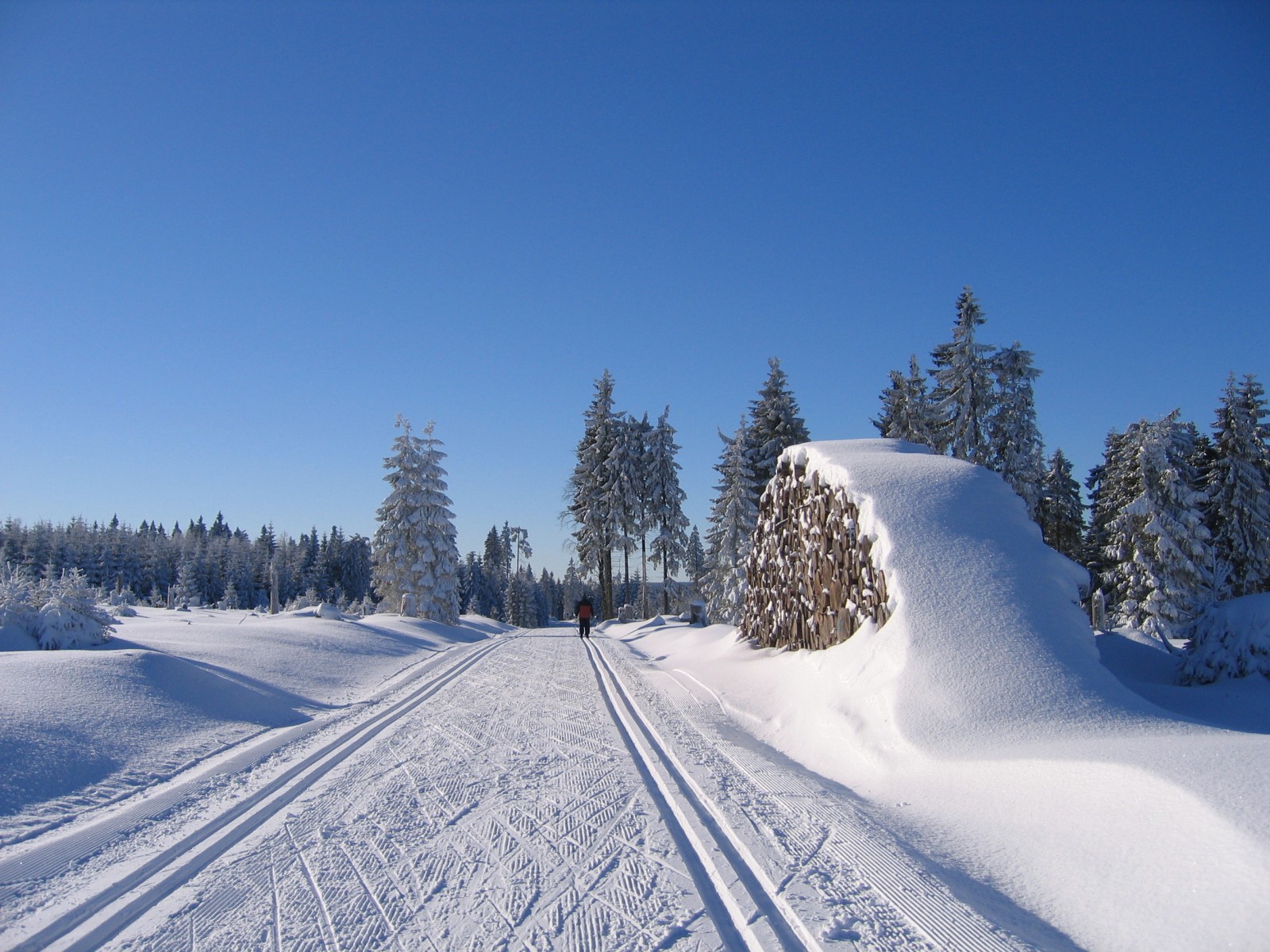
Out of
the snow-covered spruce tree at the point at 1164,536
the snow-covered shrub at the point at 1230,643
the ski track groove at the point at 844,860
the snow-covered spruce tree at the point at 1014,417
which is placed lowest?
the ski track groove at the point at 844,860

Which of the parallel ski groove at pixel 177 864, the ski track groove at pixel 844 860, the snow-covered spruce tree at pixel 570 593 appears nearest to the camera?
the parallel ski groove at pixel 177 864

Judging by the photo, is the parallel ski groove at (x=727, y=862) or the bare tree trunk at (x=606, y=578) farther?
the bare tree trunk at (x=606, y=578)

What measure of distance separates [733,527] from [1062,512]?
17593 millimetres

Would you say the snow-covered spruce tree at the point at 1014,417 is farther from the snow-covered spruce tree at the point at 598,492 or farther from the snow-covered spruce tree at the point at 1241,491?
the snow-covered spruce tree at the point at 598,492

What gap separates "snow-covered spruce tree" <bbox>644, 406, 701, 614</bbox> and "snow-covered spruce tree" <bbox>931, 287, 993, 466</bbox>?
14.8 meters

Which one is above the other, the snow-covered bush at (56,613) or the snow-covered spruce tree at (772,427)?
the snow-covered spruce tree at (772,427)

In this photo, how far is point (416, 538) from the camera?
29.4 m

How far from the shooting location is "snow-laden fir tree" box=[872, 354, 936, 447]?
93.6 feet

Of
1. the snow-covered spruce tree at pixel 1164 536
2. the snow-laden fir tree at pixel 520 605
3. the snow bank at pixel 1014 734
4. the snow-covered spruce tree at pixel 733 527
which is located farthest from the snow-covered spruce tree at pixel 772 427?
the snow-laden fir tree at pixel 520 605

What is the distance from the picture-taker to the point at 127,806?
5113 mm

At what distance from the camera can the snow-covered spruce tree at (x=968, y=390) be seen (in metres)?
24.8

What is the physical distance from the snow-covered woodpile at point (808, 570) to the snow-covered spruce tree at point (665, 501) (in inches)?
837

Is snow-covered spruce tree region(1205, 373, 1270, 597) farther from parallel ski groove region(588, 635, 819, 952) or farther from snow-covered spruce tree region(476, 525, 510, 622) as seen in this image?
snow-covered spruce tree region(476, 525, 510, 622)

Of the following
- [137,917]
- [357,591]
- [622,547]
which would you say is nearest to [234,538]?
[357,591]
